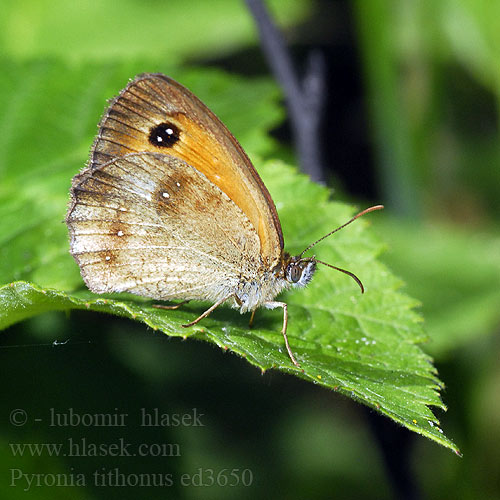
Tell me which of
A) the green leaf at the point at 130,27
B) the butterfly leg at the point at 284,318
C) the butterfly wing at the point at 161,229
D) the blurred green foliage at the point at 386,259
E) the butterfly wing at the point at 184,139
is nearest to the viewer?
the butterfly leg at the point at 284,318

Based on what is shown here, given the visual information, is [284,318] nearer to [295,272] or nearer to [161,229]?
[295,272]

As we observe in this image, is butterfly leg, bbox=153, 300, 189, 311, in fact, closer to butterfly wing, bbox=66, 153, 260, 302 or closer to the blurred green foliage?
butterfly wing, bbox=66, 153, 260, 302

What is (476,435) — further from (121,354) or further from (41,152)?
(41,152)

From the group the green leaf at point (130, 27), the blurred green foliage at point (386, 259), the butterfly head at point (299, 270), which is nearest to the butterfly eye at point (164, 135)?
the butterfly head at point (299, 270)

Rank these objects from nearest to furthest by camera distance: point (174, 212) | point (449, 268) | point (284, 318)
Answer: point (284, 318), point (174, 212), point (449, 268)

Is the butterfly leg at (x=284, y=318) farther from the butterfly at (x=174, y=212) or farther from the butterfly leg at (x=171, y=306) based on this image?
the butterfly leg at (x=171, y=306)

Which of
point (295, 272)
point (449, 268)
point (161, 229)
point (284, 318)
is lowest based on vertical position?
point (284, 318)

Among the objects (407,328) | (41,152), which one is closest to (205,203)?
(407,328)

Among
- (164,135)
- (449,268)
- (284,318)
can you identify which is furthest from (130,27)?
(284,318)
